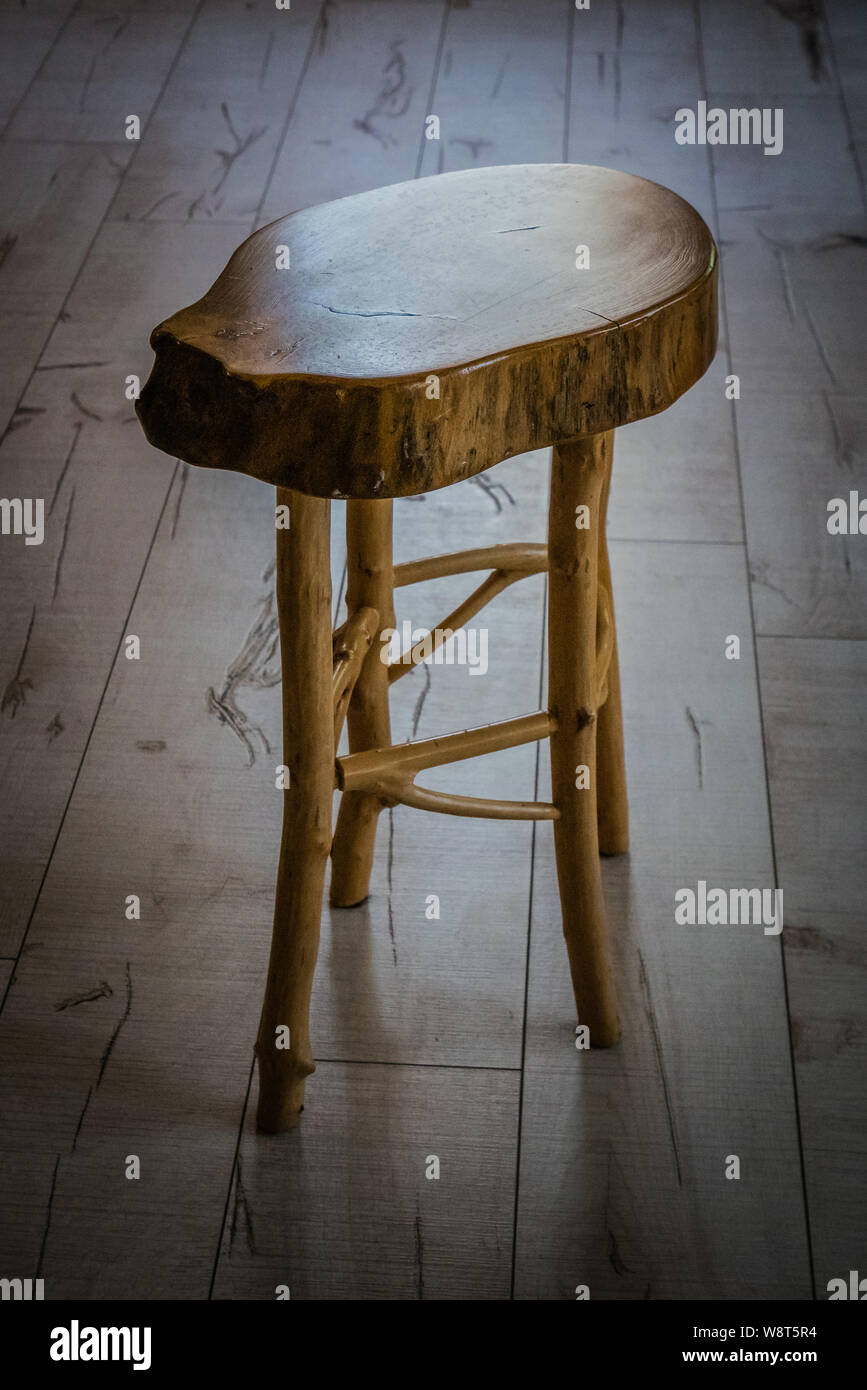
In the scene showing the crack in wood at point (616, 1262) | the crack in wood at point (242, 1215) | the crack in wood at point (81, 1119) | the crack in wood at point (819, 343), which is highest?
the crack in wood at point (819, 343)

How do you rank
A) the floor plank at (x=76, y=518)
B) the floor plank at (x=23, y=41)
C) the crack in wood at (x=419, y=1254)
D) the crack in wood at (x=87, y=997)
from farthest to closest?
the floor plank at (x=23, y=41)
the floor plank at (x=76, y=518)
the crack in wood at (x=87, y=997)
the crack in wood at (x=419, y=1254)

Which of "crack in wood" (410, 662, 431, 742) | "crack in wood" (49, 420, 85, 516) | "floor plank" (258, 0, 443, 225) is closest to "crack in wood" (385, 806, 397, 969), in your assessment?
"crack in wood" (410, 662, 431, 742)

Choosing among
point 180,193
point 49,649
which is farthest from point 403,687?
point 180,193

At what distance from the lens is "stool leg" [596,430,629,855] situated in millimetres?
1256

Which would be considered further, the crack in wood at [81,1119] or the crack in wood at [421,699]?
the crack in wood at [421,699]

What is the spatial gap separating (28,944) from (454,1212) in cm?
50

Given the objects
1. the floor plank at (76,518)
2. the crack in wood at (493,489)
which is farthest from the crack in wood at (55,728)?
the crack in wood at (493,489)

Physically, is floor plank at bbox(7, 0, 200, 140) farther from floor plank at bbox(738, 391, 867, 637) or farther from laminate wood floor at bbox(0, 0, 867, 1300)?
floor plank at bbox(738, 391, 867, 637)

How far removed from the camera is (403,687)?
1638 millimetres

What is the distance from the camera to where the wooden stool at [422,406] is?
2.69 feet

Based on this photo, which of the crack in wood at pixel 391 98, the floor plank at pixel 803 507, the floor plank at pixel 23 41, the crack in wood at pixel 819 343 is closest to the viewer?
the floor plank at pixel 803 507

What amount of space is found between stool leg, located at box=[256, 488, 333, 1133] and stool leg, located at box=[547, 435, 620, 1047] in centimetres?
18

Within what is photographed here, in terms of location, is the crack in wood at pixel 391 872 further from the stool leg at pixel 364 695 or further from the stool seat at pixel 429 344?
the stool seat at pixel 429 344

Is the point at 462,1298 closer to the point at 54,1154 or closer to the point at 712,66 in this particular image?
the point at 54,1154
